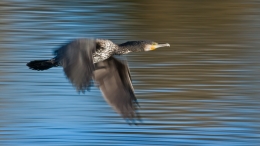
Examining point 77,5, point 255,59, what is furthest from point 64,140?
→ point 77,5

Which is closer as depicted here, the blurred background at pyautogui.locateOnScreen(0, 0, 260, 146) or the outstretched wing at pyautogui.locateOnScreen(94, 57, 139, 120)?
the outstretched wing at pyautogui.locateOnScreen(94, 57, 139, 120)

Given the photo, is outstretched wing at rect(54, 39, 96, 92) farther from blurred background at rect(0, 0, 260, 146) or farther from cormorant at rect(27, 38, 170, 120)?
blurred background at rect(0, 0, 260, 146)

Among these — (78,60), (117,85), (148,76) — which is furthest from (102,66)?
(148,76)

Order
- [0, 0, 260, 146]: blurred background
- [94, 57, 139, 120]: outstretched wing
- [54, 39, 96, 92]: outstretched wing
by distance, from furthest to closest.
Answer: [0, 0, 260, 146]: blurred background < [94, 57, 139, 120]: outstretched wing < [54, 39, 96, 92]: outstretched wing

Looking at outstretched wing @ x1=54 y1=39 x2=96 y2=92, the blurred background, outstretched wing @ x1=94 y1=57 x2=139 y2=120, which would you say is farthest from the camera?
the blurred background

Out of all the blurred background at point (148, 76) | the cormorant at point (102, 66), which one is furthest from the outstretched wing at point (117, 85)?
the blurred background at point (148, 76)

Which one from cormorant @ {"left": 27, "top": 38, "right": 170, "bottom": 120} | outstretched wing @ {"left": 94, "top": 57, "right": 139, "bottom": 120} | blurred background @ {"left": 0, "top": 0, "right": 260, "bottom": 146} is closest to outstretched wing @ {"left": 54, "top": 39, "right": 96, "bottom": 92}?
cormorant @ {"left": 27, "top": 38, "right": 170, "bottom": 120}

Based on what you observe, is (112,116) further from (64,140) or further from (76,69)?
(76,69)

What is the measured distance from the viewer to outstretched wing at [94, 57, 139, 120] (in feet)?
21.3

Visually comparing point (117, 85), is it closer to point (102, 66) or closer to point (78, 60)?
point (102, 66)

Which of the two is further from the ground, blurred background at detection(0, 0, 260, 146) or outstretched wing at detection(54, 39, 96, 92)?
outstretched wing at detection(54, 39, 96, 92)

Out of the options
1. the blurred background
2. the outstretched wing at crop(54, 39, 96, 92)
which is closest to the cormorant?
the outstretched wing at crop(54, 39, 96, 92)

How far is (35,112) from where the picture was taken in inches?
313

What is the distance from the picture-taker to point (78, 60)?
5.84 m
